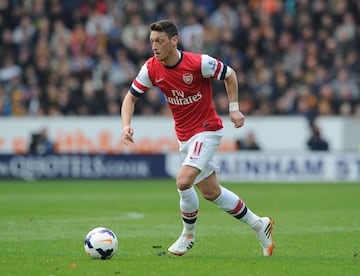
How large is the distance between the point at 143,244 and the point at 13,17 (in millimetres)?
19269

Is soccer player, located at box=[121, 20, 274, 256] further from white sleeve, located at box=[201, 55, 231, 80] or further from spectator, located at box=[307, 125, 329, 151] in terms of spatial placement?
spectator, located at box=[307, 125, 329, 151]

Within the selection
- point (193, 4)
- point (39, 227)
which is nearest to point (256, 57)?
point (193, 4)

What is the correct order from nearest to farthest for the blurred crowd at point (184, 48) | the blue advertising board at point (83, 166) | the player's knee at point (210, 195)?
the player's knee at point (210, 195) → the blue advertising board at point (83, 166) → the blurred crowd at point (184, 48)

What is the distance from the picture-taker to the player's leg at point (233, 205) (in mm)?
9742

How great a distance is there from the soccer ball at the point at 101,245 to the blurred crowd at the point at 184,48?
56.9 ft

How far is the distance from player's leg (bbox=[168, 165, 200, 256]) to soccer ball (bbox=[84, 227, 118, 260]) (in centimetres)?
88

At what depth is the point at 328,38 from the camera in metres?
27.7

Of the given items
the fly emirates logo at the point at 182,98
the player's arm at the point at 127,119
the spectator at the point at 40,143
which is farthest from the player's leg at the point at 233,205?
the spectator at the point at 40,143

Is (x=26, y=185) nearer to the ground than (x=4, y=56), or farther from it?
nearer to the ground

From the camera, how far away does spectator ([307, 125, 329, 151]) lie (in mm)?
25069

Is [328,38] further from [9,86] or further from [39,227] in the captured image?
[39,227]

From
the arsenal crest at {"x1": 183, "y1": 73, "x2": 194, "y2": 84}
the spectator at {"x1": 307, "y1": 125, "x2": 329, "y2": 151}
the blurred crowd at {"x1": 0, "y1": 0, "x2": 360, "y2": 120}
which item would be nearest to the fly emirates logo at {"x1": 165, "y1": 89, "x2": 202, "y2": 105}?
the arsenal crest at {"x1": 183, "y1": 73, "x2": 194, "y2": 84}

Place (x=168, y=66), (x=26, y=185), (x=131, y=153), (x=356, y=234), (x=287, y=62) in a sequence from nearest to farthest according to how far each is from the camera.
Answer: (x=168, y=66) < (x=356, y=234) < (x=26, y=185) < (x=131, y=153) < (x=287, y=62)

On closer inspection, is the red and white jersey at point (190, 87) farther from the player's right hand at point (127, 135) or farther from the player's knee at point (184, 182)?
the player's right hand at point (127, 135)
